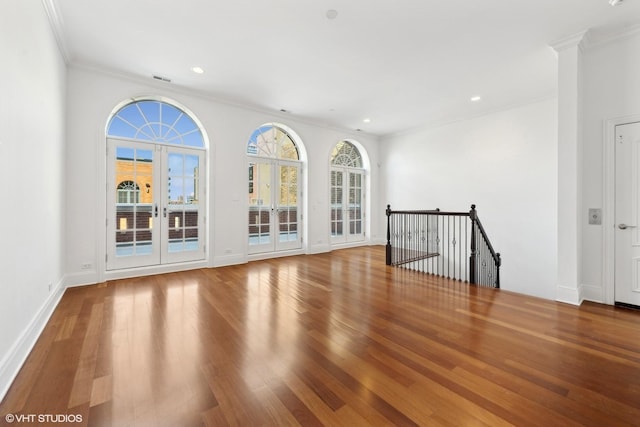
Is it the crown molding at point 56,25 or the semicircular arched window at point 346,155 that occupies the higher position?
the crown molding at point 56,25

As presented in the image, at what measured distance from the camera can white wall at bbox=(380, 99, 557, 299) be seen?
206 inches

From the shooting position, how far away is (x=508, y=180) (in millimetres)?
5730

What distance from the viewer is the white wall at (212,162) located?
3.97 metres

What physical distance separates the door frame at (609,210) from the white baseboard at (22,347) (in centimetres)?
556

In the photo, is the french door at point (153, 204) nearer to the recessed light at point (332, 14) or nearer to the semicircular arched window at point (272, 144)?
the semicircular arched window at point (272, 144)

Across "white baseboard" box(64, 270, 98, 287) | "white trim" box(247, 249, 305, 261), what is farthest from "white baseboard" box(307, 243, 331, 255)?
"white baseboard" box(64, 270, 98, 287)

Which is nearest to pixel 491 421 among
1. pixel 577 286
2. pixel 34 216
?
pixel 577 286

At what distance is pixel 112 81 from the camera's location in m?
4.19

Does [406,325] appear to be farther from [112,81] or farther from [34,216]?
[112,81]

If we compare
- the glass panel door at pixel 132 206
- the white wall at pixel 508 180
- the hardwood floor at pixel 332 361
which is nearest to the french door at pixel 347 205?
the white wall at pixel 508 180

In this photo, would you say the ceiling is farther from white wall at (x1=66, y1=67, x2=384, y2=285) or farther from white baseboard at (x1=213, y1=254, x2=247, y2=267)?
white baseboard at (x1=213, y1=254, x2=247, y2=267)

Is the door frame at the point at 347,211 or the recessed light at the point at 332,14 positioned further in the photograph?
the door frame at the point at 347,211

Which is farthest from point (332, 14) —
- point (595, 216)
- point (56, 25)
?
point (595, 216)

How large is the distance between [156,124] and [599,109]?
6402 mm
